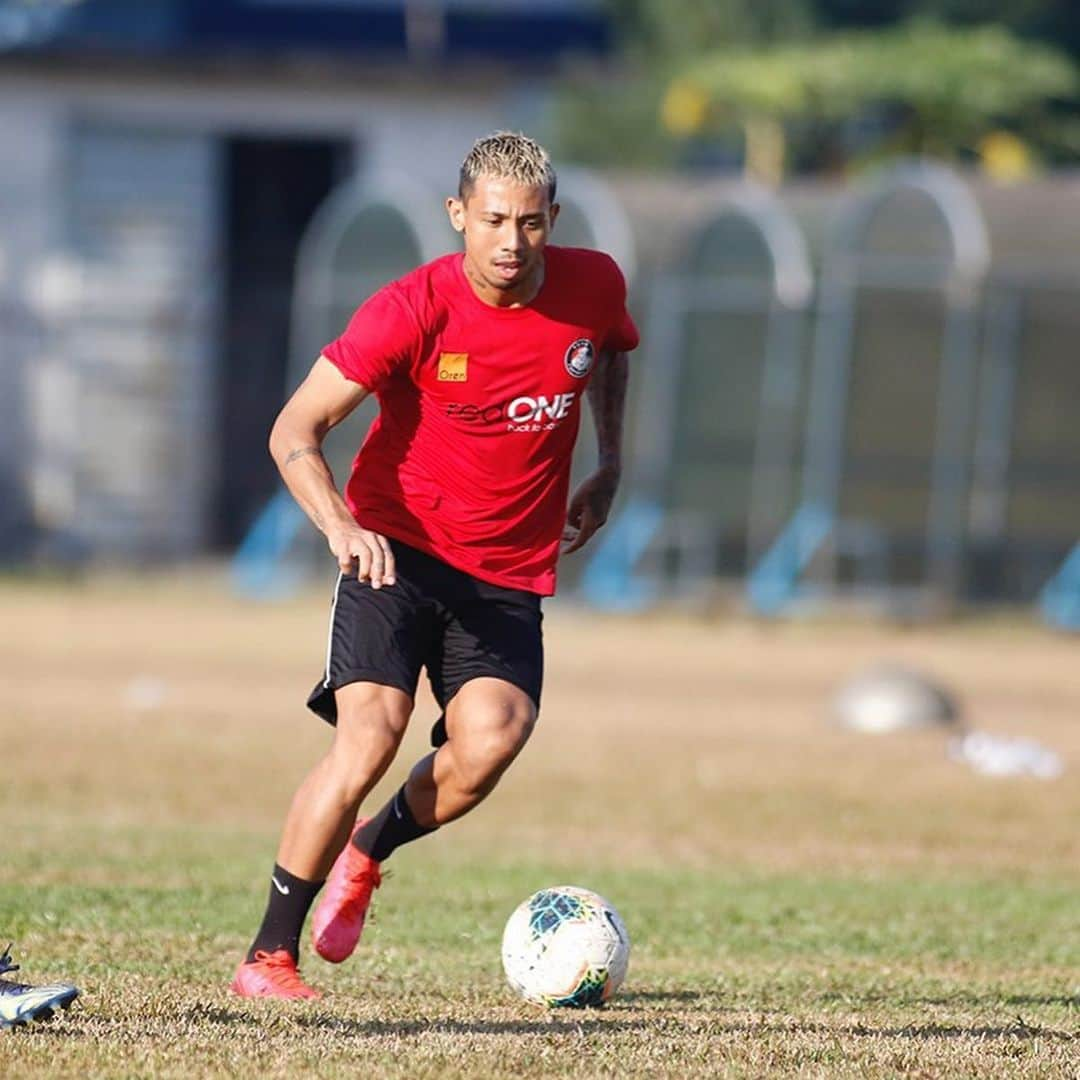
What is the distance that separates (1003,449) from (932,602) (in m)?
1.84

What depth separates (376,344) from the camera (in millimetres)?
7281

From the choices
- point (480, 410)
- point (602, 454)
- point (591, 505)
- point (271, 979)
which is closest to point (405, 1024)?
point (271, 979)

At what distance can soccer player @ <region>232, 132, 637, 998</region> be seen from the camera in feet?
23.8

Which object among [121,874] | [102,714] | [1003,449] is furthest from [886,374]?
[121,874]

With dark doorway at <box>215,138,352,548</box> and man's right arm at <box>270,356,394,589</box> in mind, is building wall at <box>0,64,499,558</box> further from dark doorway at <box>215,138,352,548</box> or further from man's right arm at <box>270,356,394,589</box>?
man's right arm at <box>270,356,394,589</box>

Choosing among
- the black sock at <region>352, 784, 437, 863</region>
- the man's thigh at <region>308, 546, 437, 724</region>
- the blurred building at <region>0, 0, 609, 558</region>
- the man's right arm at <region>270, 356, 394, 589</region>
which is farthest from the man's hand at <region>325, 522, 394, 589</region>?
the blurred building at <region>0, 0, 609, 558</region>

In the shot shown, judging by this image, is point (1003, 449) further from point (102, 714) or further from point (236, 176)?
point (236, 176)

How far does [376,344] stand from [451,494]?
0.58 meters

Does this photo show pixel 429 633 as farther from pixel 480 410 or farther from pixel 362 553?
pixel 362 553

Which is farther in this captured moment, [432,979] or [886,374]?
[886,374]

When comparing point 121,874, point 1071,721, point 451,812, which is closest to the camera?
point 451,812

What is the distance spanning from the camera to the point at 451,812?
7.88m

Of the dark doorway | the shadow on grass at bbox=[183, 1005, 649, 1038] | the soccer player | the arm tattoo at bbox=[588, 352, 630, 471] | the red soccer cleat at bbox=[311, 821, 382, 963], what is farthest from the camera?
the dark doorway

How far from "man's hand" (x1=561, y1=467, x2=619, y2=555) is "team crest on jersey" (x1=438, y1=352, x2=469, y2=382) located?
0.89m
